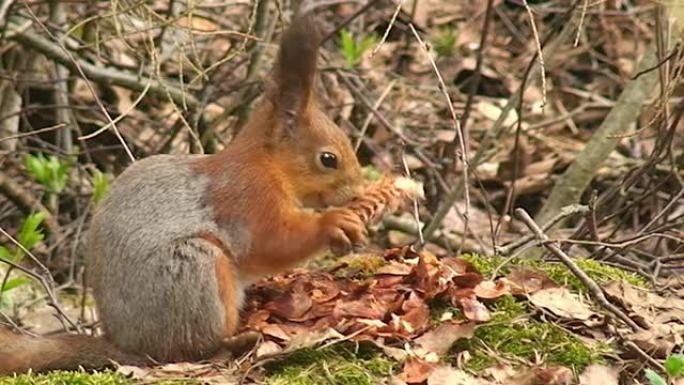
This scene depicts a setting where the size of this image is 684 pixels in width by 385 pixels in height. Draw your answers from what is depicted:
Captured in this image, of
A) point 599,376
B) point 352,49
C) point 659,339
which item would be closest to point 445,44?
point 352,49

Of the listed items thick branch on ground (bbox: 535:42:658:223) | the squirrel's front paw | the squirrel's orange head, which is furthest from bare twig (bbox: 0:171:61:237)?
the squirrel's front paw

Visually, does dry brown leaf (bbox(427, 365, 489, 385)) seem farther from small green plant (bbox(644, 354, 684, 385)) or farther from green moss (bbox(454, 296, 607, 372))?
small green plant (bbox(644, 354, 684, 385))

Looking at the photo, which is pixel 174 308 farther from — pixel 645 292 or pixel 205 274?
pixel 645 292

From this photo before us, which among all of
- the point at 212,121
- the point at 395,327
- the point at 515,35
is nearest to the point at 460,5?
the point at 515,35

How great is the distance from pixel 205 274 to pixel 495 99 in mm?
4993

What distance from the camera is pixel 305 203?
394 cm

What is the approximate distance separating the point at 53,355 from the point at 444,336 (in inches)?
43.1

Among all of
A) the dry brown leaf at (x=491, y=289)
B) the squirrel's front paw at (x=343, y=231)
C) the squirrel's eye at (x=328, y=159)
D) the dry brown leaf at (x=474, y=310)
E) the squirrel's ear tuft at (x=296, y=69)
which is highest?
the squirrel's ear tuft at (x=296, y=69)

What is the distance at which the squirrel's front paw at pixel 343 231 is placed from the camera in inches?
146

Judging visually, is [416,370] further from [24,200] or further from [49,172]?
[24,200]

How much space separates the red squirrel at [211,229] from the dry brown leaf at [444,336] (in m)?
0.36

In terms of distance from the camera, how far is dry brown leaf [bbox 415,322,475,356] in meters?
3.51

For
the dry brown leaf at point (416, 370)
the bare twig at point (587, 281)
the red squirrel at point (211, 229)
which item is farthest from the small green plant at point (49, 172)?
the dry brown leaf at point (416, 370)

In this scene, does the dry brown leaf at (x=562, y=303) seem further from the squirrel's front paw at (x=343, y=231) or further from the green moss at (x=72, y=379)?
the green moss at (x=72, y=379)
